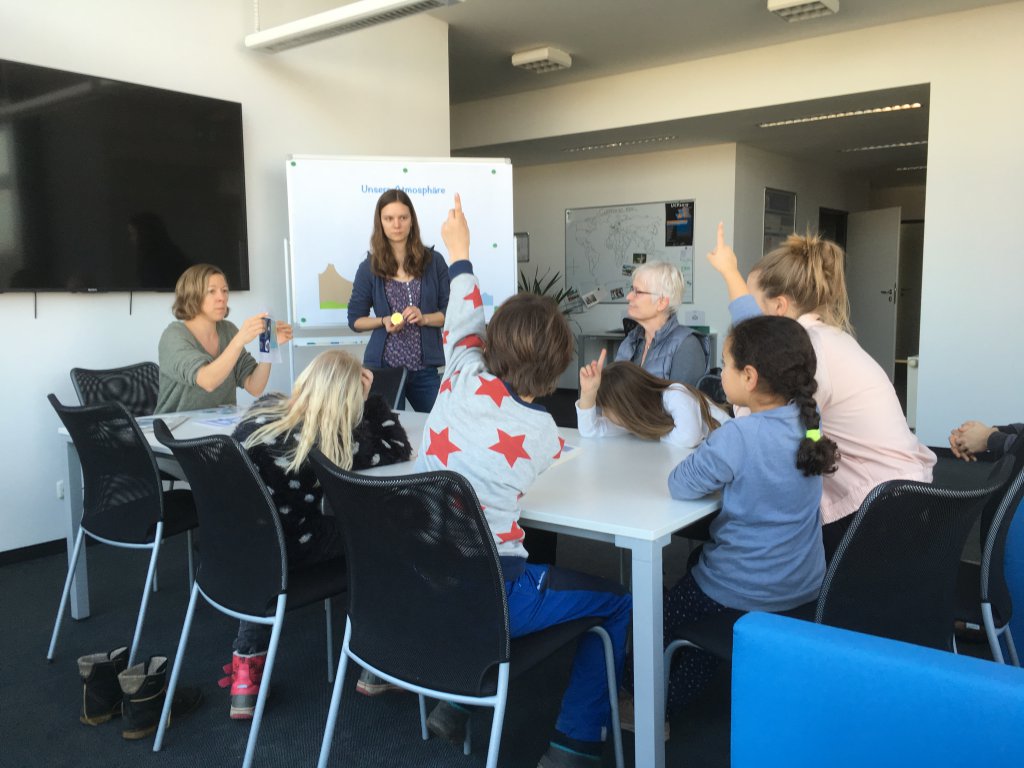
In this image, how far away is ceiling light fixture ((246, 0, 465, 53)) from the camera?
3.80m

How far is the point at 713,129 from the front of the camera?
7.38 m

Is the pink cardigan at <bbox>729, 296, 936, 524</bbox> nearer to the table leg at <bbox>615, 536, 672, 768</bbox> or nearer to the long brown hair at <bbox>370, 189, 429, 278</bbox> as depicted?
the table leg at <bbox>615, 536, 672, 768</bbox>

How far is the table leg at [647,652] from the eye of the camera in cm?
162

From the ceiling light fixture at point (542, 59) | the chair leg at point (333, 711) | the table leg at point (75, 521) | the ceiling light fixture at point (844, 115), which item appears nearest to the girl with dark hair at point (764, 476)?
the chair leg at point (333, 711)

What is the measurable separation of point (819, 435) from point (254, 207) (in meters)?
3.71

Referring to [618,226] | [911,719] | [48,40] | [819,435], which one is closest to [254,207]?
[48,40]

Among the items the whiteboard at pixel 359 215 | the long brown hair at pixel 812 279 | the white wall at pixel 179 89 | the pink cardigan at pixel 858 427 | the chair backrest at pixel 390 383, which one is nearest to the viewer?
the pink cardigan at pixel 858 427

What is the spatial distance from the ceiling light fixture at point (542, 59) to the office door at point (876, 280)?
5.14 metres

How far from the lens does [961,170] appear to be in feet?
18.4

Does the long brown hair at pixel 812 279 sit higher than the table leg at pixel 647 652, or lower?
higher

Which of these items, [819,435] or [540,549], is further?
[540,549]

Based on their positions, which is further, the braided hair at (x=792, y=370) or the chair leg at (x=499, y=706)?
the braided hair at (x=792, y=370)

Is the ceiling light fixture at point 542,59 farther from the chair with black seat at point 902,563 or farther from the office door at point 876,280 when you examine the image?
the chair with black seat at point 902,563

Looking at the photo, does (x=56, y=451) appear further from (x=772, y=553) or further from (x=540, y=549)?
(x=772, y=553)
